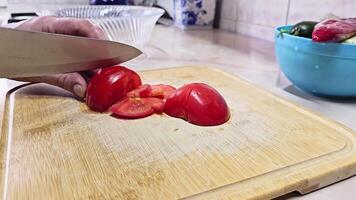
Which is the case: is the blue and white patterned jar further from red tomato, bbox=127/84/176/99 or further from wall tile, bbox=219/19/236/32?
red tomato, bbox=127/84/176/99

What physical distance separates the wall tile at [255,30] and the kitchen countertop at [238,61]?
3 centimetres

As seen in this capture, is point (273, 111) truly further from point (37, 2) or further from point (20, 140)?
point (37, 2)

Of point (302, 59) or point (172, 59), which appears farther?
point (172, 59)

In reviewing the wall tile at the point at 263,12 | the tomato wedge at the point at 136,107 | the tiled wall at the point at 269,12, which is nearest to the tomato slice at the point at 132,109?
the tomato wedge at the point at 136,107

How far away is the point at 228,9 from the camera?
1.48 meters

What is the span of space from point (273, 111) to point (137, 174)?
0.87 ft

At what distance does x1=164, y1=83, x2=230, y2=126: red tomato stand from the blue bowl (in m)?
0.19

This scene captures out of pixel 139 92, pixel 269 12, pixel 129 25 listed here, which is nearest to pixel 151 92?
pixel 139 92

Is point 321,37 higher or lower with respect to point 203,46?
higher

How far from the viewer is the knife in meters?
0.49

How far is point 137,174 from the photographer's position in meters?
0.37

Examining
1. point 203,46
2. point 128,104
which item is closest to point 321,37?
point 128,104

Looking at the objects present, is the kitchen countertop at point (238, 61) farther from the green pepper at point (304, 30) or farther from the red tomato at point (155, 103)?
the red tomato at point (155, 103)

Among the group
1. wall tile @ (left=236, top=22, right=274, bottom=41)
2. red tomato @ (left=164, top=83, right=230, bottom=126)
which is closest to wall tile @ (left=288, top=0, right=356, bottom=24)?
wall tile @ (left=236, top=22, right=274, bottom=41)
